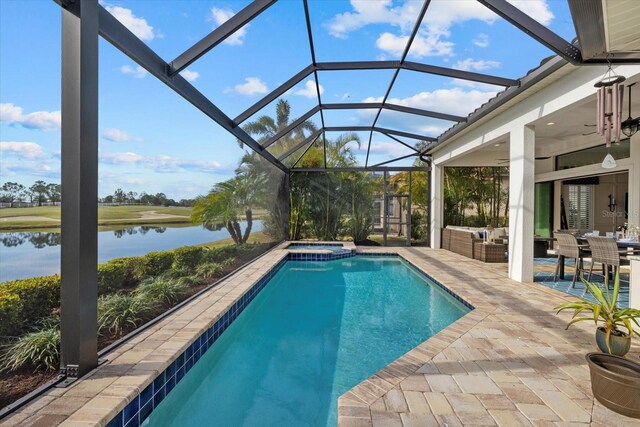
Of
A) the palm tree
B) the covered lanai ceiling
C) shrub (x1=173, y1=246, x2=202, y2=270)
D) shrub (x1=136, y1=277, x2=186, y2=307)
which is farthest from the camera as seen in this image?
the palm tree

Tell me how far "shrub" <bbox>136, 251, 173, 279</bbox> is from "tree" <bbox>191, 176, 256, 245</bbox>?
0.99 m

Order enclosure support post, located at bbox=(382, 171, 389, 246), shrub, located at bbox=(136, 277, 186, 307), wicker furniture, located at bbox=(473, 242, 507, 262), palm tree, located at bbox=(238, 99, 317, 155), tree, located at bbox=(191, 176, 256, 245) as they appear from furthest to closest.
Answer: enclosure support post, located at bbox=(382, 171, 389, 246) < wicker furniture, located at bbox=(473, 242, 507, 262) < palm tree, located at bbox=(238, 99, 317, 155) < tree, located at bbox=(191, 176, 256, 245) < shrub, located at bbox=(136, 277, 186, 307)

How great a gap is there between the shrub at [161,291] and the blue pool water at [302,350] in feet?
2.89

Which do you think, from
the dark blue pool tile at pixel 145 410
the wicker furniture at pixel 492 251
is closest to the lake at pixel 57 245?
the dark blue pool tile at pixel 145 410

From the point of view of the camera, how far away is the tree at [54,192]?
2.73 meters

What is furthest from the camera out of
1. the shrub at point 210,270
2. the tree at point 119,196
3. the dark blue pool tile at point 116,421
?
the shrub at point 210,270

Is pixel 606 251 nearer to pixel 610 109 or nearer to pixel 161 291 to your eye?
pixel 610 109

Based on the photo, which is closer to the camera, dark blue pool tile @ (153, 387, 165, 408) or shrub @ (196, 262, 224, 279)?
dark blue pool tile @ (153, 387, 165, 408)

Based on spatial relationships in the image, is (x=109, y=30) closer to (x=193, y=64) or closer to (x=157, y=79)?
(x=157, y=79)

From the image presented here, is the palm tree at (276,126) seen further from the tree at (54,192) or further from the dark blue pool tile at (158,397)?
the dark blue pool tile at (158,397)

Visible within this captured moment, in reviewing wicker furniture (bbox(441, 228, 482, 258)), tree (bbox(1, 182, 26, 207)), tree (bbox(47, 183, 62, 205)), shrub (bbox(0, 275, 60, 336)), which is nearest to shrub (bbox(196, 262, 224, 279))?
shrub (bbox(0, 275, 60, 336))

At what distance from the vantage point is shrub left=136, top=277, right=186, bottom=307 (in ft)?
13.7

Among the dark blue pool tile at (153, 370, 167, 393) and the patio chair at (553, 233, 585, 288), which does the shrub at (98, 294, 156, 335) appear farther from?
the patio chair at (553, 233, 585, 288)

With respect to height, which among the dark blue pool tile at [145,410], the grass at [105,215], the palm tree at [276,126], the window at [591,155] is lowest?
the dark blue pool tile at [145,410]
